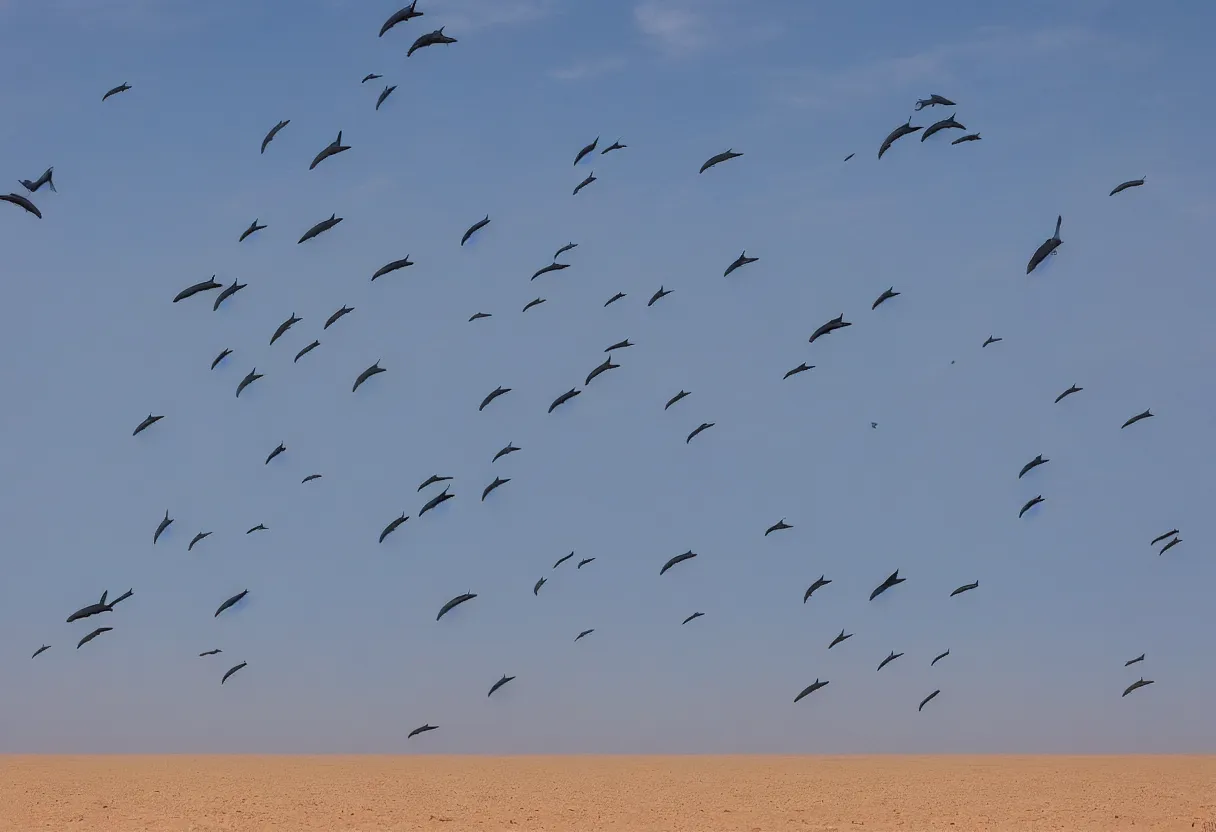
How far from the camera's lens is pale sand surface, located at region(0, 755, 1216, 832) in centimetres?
5894

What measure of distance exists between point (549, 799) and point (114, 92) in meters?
46.3

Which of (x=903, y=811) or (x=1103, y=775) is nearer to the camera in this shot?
(x=903, y=811)

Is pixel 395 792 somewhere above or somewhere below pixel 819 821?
above

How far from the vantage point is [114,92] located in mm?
40031

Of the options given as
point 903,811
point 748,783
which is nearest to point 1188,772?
point 748,783

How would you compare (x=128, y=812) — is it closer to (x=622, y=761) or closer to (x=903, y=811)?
(x=903, y=811)

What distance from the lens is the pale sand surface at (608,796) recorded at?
58.9 meters

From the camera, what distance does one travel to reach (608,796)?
75.1 meters

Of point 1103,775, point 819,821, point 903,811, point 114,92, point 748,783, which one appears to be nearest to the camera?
point 114,92

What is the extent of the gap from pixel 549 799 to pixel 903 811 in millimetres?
19460

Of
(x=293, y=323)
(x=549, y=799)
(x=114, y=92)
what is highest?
(x=114, y=92)

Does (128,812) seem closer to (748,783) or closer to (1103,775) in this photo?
(748,783)

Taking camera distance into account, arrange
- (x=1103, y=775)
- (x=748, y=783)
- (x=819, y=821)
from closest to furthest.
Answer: (x=819, y=821) < (x=748, y=783) < (x=1103, y=775)

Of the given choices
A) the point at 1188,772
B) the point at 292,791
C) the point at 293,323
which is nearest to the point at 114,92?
the point at 293,323
